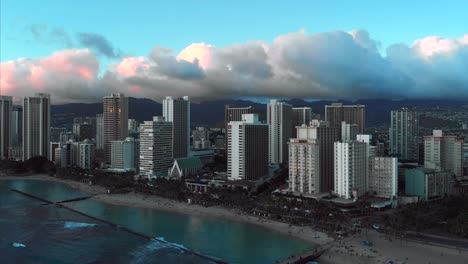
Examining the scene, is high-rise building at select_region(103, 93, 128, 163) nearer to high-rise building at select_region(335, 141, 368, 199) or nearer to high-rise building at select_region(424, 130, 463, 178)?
high-rise building at select_region(335, 141, 368, 199)

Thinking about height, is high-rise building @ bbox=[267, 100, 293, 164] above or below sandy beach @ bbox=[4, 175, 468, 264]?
above

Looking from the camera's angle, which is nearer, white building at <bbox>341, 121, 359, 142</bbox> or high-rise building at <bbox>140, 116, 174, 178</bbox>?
white building at <bbox>341, 121, 359, 142</bbox>

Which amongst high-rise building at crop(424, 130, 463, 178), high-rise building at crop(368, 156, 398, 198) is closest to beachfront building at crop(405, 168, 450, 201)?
high-rise building at crop(368, 156, 398, 198)

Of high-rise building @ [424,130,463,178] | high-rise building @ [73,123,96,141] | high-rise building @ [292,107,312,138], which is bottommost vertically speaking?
high-rise building @ [424,130,463,178]

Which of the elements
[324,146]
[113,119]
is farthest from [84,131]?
[324,146]

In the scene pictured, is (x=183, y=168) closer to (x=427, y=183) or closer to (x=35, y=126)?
(x=427, y=183)

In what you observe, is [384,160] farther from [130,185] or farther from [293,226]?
[130,185]

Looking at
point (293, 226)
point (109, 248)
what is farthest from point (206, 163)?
point (109, 248)

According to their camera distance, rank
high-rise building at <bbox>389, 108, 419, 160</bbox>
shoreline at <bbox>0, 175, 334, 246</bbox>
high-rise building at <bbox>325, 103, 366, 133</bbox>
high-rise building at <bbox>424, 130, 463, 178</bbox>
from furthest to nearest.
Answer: high-rise building at <bbox>325, 103, 366, 133</bbox> → high-rise building at <bbox>389, 108, 419, 160</bbox> → high-rise building at <bbox>424, 130, 463, 178</bbox> → shoreline at <bbox>0, 175, 334, 246</bbox>
